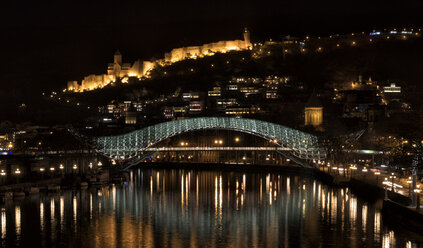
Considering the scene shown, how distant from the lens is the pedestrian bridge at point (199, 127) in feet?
198

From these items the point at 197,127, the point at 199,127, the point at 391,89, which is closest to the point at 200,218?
the point at 199,127

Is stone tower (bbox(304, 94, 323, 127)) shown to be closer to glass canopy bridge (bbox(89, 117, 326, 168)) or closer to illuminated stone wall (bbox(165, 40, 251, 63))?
glass canopy bridge (bbox(89, 117, 326, 168))

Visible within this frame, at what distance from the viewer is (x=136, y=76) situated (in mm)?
131625

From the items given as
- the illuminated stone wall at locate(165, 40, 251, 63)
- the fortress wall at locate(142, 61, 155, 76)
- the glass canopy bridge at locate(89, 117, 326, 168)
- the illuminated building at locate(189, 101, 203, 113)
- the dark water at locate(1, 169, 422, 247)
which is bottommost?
the dark water at locate(1, 169, 422, 247)

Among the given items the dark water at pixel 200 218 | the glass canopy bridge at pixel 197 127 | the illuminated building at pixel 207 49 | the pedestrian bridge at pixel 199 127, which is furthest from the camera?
the illuminated building at pixel 207 49

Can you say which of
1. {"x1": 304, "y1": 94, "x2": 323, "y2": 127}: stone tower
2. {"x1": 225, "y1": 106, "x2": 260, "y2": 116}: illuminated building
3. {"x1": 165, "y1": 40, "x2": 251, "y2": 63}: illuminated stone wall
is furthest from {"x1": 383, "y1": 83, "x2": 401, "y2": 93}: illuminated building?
{"x1": 165, "y1": 40, "x2": 251, "y2": 63}: illuminated stone wall

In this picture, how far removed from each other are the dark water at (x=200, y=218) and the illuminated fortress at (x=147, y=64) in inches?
3164

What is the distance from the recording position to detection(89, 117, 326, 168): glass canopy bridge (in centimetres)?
6016

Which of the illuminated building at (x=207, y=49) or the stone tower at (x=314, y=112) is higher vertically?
the illuminated building at (x=207, y=49)

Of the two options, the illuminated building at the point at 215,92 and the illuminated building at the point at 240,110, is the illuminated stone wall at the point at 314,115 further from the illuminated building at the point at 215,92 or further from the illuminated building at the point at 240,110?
the illuminated building at the point at 215,92

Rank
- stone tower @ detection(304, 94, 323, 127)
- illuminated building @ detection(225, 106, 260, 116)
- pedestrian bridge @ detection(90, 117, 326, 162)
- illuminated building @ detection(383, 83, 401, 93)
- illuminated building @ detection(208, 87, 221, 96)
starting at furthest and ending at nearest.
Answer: illuminated building @ detection(208, 87, 221, 96) < illuminated building @ detection(383, 83, 401, 93) < illuminated building @ detection(225, 106, 260, 116) < stone tower @ detection(304, 94, 323, 127) < pedestrian bridge @ detection(90, 117, 326, 162)

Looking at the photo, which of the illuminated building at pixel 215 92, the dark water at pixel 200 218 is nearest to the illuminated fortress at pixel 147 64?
the illuminated building at pixel 215 92

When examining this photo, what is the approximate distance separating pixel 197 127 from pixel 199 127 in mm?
223

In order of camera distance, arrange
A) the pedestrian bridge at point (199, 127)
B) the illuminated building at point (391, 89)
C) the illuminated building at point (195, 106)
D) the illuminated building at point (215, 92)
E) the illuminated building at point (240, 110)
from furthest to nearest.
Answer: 1. the illuminated building at point (215, 92)
2. the illuminated building at point (195, 106)
3. the illuminated building at point (391, 89)
4. the illuminated building at point (240, 110)
5. the pedestrian bridge at point (199, 127)
